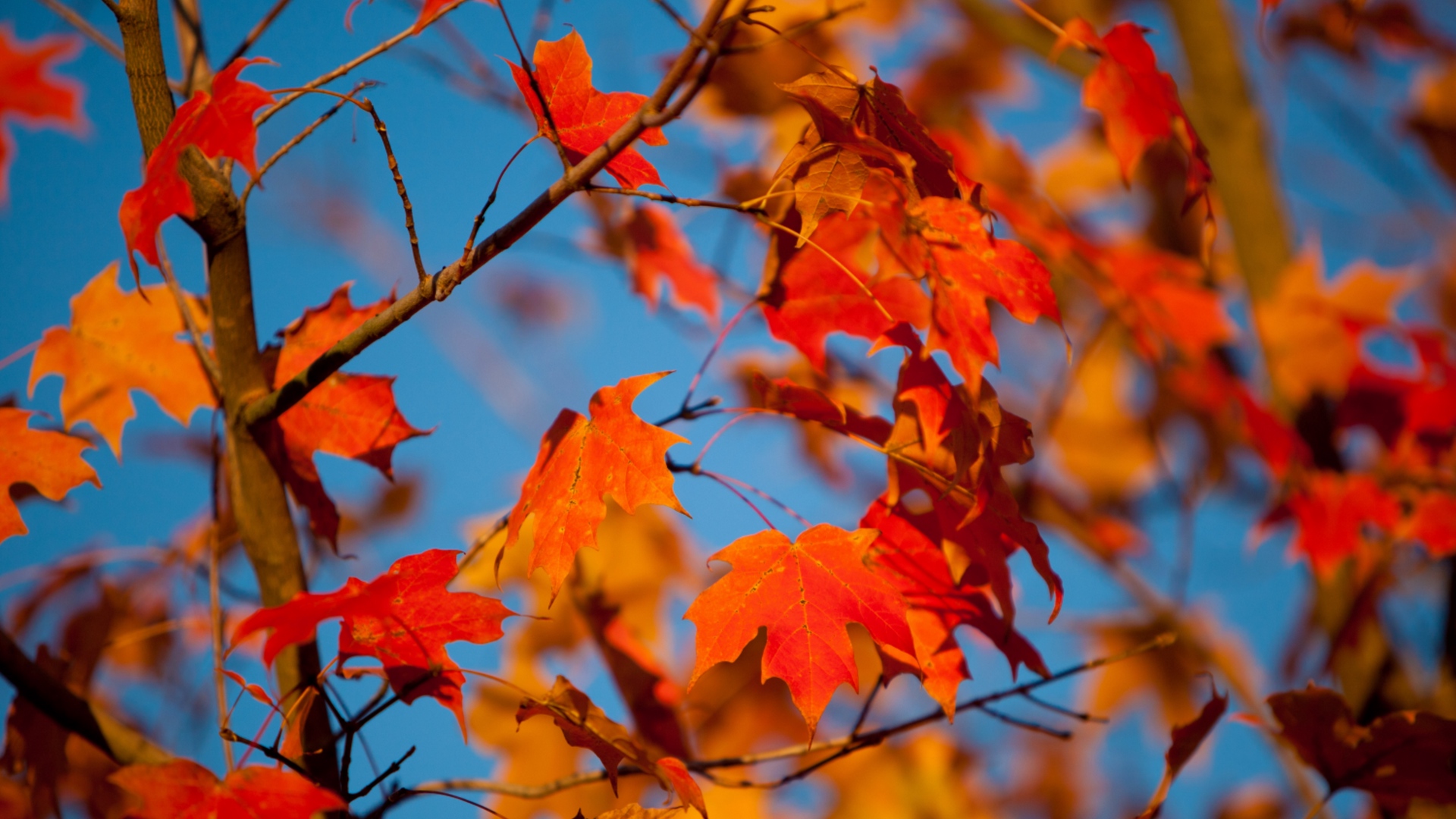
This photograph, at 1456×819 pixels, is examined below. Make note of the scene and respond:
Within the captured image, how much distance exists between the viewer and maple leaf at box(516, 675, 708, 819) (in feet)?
2.56

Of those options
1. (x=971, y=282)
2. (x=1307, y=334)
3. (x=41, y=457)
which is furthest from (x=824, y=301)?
(x=1307, y=334)

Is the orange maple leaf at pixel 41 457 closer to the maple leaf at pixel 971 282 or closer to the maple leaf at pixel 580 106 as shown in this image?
the maple leaf at pixel 580 106

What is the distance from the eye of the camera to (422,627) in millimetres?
816

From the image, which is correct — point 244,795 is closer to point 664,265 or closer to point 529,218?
point 529,218

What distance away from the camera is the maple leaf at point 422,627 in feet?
2.57

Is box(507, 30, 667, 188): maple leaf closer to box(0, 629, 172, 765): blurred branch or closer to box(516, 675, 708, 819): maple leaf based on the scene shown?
box(516, 675, 708, 819): maple leaf

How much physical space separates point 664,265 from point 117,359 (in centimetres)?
85

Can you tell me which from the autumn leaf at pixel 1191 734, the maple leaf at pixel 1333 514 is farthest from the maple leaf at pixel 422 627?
the maple leaf at pixel 1333 514

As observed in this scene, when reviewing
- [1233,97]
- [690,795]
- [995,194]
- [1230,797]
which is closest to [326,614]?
[690,795]

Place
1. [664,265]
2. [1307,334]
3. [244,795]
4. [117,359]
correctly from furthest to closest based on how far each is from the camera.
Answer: [1307,334] → [664,265] → [117,359] → [244,795]

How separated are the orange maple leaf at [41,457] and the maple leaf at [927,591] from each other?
866 millimetres

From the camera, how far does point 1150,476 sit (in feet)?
12.5

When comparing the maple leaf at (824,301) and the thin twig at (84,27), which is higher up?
the thin twig at (84,27)

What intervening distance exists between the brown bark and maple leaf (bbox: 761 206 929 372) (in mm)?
597
